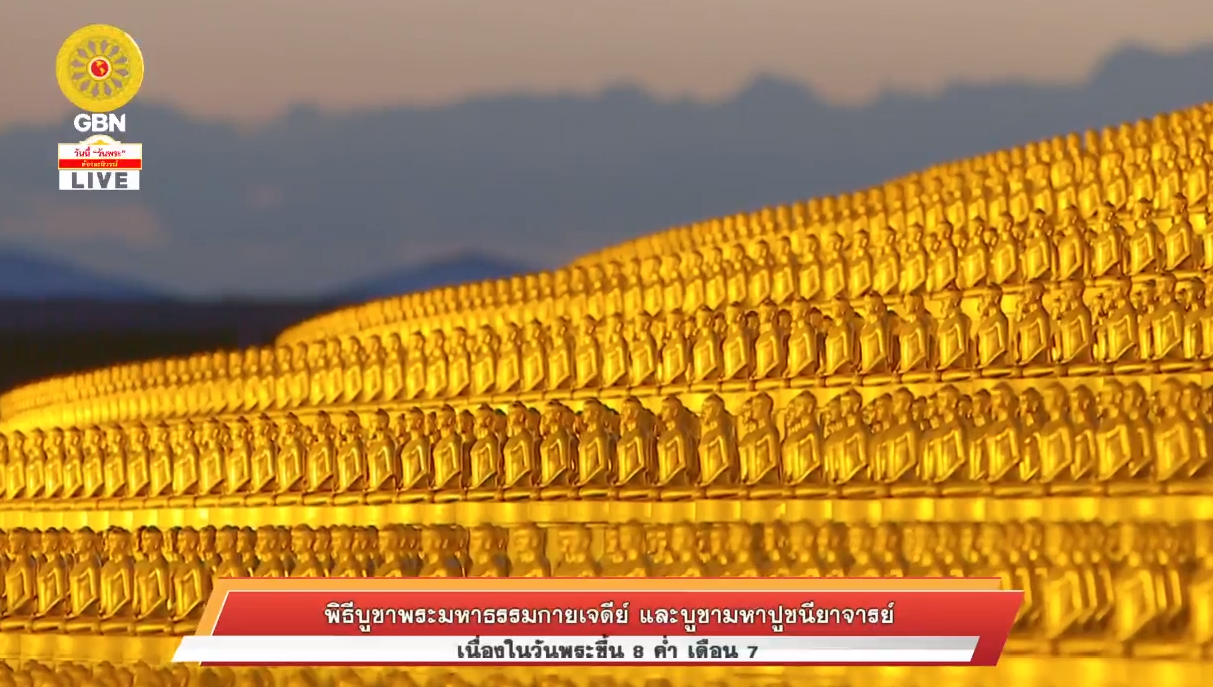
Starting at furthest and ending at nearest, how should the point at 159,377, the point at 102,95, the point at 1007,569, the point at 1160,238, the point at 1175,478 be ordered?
the point at 102,95, the point at 159,377, the point at 1160,238, the point at 1175,478, the point at 1007,569

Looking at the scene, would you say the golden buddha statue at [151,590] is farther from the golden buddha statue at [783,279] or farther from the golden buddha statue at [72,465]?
the golden buddha statue at [783,279]

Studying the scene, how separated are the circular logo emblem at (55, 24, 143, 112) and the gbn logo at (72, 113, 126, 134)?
0.12 metres

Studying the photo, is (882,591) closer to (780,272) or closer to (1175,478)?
(1175,478)

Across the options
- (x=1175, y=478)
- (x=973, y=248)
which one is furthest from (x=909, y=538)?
(x=973, y=248)

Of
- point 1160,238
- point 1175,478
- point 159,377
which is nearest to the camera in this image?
point 1175,478

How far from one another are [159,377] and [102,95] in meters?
2.52

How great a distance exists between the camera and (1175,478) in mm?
6398

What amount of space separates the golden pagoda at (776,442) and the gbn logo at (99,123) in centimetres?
296
